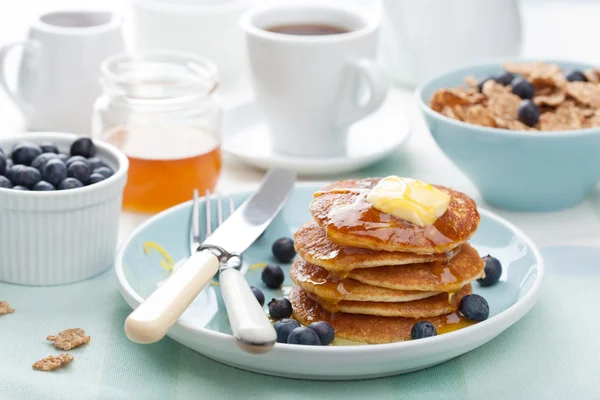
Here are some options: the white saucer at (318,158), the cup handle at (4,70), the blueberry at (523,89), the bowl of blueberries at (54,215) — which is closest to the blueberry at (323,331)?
the bowl of blueberries at (54,215)

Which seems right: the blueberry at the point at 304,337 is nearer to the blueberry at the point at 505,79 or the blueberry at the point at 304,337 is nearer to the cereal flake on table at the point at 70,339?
the cereal flake on table at the point at 70,339

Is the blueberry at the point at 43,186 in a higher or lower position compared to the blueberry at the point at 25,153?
lower

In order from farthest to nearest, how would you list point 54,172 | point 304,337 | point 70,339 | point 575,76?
1. point 575,76
2. point 54,172
3. point 70,339
4. point 304,337

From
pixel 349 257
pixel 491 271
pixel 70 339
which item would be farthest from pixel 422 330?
pixel 70 339

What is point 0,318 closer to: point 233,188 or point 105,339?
point 105,339

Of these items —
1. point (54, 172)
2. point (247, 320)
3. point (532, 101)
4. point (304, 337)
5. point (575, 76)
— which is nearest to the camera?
point (247, 320)

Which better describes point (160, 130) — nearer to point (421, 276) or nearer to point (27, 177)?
point (27, 177)
